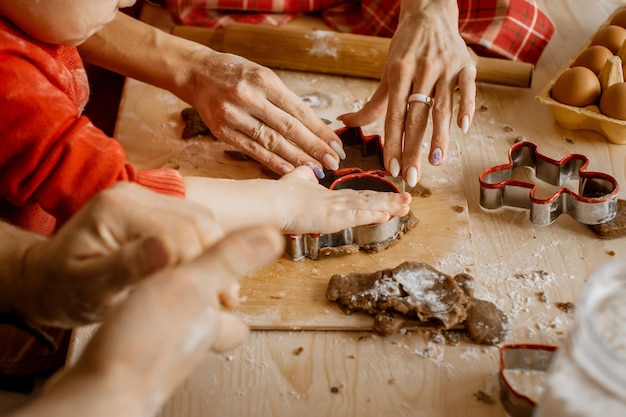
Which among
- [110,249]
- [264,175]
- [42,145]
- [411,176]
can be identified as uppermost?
[110,249]

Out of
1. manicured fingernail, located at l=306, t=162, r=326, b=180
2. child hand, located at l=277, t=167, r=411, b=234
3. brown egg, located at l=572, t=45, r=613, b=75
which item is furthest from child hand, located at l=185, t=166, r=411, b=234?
brown egg, located at l=572, t=45, r=613, b=75

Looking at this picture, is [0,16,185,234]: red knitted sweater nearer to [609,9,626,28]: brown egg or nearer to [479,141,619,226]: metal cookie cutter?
[479,141,619,226]: metal cookie cutter

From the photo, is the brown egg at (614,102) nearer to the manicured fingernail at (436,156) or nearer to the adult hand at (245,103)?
the manicured fingernail at (436,156)

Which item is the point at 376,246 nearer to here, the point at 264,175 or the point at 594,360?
the point at 264,175

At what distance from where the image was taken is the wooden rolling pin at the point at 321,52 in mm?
1721

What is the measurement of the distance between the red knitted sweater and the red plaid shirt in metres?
0.82

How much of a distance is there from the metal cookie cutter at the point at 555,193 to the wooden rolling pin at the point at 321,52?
1.15 ft

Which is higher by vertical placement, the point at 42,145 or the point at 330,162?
the point at 42,145

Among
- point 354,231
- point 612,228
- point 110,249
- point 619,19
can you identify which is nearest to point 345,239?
point 354,231

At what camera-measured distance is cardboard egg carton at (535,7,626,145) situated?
1.49 metres

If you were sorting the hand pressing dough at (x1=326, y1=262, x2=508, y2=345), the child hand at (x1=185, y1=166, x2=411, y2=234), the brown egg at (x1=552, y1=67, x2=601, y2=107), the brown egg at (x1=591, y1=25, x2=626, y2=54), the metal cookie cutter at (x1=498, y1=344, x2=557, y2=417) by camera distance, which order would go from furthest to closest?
the brown egg at (x1=591, y1=25, x2=626, y2=54) → the brown egg at (x1=552, y1=67, x2=601, y2=107) → the child hand at (x1=185, y1=166, x2=411, y2=234) → the hand pressing dough at (x1=326, y1=262, x2=508, y2=345) → the metal cookie cutter at (x1=498, y1=344, x2=557, y2=417)

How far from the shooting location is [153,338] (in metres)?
0.65

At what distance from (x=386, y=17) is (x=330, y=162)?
27.3 inches

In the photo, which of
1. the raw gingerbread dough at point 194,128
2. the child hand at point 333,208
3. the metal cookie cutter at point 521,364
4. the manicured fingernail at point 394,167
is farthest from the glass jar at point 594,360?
the raw gingerbread dough at point 194,128
